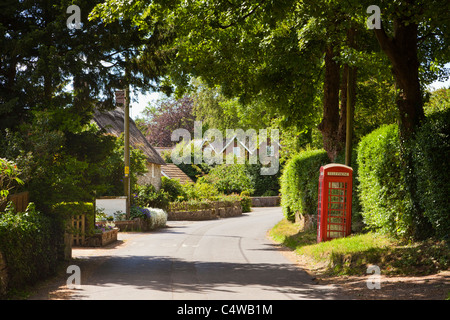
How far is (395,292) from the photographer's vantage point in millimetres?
8805

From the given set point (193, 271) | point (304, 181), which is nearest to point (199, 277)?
point (193, 271)

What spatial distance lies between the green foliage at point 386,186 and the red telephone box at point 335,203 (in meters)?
1.07

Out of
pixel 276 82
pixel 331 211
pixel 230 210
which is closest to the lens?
pixel 331 211

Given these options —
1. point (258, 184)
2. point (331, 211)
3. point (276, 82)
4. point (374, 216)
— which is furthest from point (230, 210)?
point (374, 216)

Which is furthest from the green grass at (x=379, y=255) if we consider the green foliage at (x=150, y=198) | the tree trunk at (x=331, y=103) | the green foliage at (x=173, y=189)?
the green foliage at (x=173, y=189)

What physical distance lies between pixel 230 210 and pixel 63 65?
25094mm

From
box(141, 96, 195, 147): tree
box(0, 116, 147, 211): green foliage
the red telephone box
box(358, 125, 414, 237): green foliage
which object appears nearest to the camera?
box(0, 116, 147, 211): green foliage

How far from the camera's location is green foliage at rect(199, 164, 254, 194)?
45438mm

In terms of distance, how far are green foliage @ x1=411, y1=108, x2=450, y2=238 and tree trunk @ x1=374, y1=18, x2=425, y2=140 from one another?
1.00 metres

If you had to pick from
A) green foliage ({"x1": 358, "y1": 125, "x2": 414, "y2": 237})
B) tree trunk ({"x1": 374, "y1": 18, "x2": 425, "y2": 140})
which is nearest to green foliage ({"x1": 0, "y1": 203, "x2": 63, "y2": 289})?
green foliage ({"x1": 358, "y1": 125, "x2": 414, "y2": 237})

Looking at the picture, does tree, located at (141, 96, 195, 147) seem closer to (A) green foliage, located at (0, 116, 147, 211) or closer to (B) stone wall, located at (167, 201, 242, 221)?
(B) stone wall, located at (167, 201, 242, 221)

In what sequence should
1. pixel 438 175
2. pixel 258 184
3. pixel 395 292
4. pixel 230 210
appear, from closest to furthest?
pixel 395 292 → pixel 438 175 → pixel 230 210 → pixel 258 184

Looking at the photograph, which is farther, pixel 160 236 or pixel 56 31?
pixel 160 236

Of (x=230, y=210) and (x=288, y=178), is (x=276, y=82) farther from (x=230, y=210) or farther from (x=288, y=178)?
(x=230, y=210)
